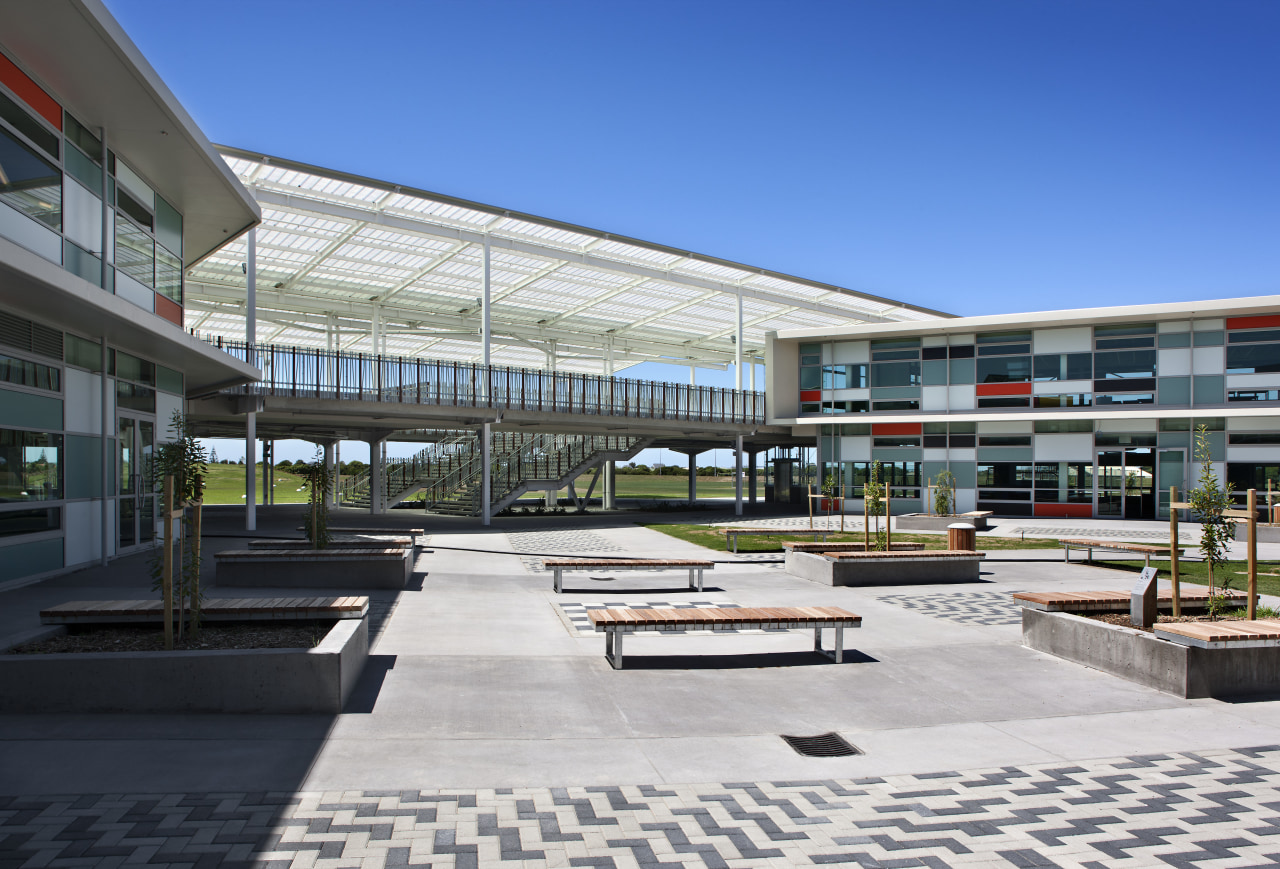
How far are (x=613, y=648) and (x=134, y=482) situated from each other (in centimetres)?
1133

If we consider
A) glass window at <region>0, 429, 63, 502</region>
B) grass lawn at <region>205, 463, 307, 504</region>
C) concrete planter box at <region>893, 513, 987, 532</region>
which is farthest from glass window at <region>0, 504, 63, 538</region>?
grass lawn at <region>205, 463, 307, 504</region>

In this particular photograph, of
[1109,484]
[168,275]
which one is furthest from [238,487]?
[1109,484]

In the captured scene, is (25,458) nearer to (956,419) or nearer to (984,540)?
(984,540)

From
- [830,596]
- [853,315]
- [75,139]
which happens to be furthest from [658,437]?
[75,139]

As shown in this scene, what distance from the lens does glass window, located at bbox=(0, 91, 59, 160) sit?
33.2ft

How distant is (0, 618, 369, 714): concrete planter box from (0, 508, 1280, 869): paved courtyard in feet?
0.49

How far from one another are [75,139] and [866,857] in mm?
14020

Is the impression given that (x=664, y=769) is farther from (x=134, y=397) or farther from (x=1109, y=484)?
(x=1109, y=484)

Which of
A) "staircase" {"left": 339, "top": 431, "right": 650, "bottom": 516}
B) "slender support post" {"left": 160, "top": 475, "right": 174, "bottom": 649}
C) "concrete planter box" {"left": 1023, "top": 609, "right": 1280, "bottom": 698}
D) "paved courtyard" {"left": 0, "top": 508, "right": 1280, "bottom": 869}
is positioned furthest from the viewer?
"staircase" {"left": 339, "top": 431, "right": 650, "bottom": 516}

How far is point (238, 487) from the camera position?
57156 mm

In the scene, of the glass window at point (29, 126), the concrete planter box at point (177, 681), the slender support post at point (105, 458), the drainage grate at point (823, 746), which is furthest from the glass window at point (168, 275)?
the drainage grate at point (823, 746)

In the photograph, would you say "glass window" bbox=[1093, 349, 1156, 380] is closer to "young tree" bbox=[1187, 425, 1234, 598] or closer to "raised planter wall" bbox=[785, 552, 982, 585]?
"raised planter wall" bbox=[785, 552, 982, 585]

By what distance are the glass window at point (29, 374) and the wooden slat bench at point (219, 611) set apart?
5.19 meters

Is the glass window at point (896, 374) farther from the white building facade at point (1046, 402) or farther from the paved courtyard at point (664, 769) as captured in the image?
the paved courtyard at point (664, 769)
